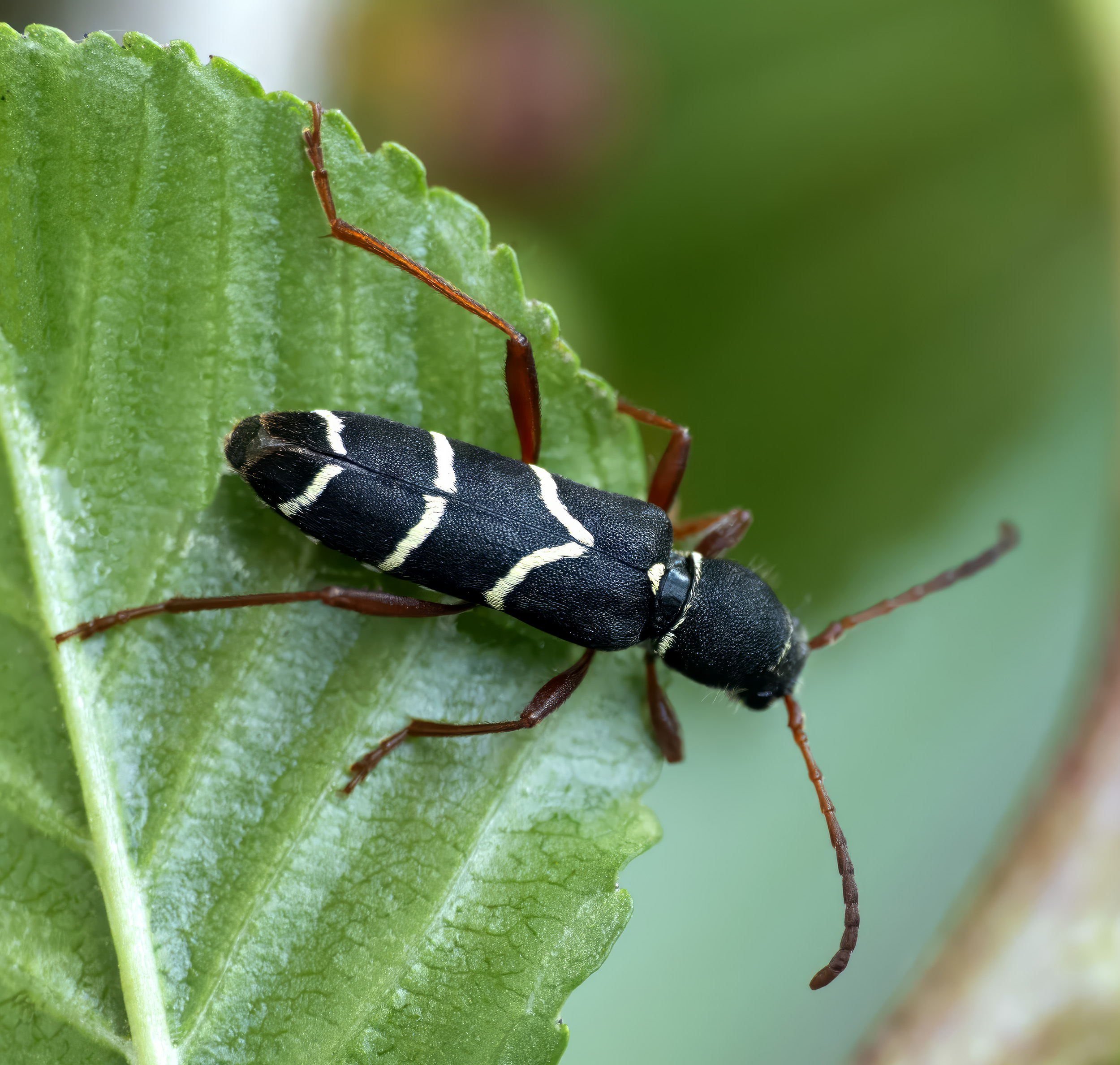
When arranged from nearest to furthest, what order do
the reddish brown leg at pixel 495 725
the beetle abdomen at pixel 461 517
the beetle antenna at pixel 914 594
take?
the reddish brown leg at pixel 495 725 → the beetle abdomen at pixel 461 517 → the beetle antenna at pixel 914 594

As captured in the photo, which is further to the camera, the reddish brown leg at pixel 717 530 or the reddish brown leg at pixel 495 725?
the reddish brown leg at pixel 717 530

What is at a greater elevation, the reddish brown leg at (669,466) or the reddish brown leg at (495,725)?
the reddish brown leg at (669,466)

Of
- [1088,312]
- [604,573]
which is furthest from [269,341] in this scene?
[1088,312]

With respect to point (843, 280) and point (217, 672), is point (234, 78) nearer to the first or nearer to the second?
point (217, 672)

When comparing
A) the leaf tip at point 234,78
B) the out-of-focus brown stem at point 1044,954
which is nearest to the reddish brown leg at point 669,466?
the leaf tip at point 234,78

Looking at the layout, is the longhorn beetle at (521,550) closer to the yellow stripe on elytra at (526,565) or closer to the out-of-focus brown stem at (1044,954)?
the yellow stripe on elytra at (526,565)

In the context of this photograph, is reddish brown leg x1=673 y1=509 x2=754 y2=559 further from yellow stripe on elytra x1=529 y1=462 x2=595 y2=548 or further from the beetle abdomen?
yellow stripe on elytra x1=529 y1=462 x2=595 y2=548
